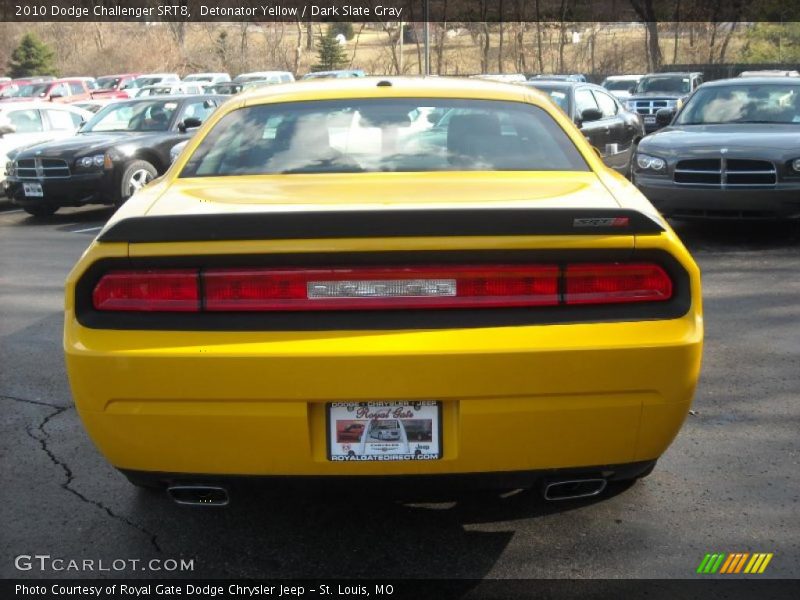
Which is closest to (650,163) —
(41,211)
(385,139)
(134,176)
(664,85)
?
(385,139)

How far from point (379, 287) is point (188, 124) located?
1094 centimetres

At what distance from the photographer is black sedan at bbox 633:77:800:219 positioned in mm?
9258

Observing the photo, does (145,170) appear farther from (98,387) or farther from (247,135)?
(98,387)

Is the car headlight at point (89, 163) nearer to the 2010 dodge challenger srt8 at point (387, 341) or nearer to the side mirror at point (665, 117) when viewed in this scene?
the side mirror at point (665, 117)

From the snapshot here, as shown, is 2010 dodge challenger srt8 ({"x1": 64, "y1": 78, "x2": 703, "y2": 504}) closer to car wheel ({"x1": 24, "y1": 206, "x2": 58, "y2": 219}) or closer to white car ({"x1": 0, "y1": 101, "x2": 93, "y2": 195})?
car wheel ({"x1": 24, "y1": 206, "x2": 58, "y2": 219})

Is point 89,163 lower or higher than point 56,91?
higher

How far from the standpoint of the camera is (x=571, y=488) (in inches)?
126

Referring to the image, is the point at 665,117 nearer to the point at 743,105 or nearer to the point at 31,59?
the point at 743,105

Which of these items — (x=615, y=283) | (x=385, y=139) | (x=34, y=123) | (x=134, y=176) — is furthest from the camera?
(x=34, y=123)

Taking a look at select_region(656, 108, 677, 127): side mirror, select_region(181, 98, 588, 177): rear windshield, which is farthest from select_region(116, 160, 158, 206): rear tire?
select_region(181, 98, 588, 177): rear windshield

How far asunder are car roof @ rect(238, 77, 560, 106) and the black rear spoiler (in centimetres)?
153

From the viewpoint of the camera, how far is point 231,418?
2926mm

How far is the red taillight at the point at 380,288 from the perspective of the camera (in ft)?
9.68

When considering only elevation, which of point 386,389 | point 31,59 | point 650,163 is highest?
point 386,389
